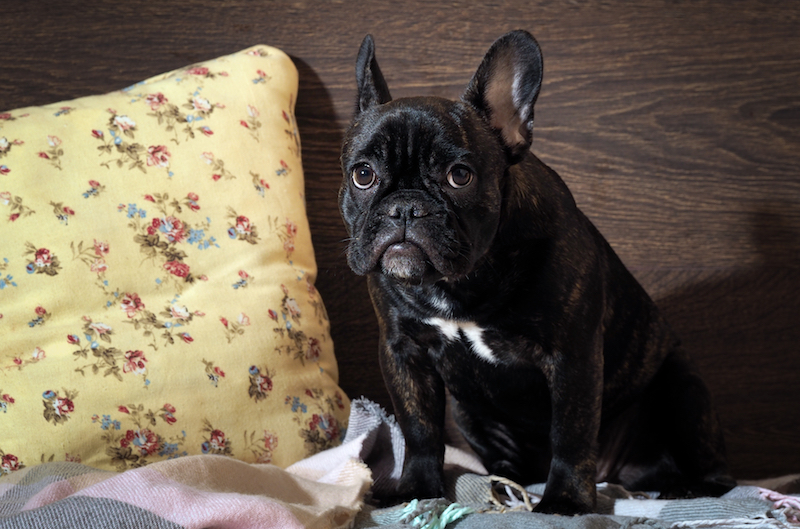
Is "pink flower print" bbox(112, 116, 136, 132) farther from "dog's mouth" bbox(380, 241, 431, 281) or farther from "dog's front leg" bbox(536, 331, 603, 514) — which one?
"dog's front leg" bbox(536, 331, 603, 514)

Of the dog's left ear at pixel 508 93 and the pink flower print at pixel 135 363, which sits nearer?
the dog's left ear at pixel 508 93

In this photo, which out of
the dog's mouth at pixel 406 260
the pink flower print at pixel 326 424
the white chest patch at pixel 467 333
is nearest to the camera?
the dog's mouth at pixel 406 260

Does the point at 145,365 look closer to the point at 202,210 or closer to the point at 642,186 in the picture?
the point at 202,210

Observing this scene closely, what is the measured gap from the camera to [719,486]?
Result: 1000mm

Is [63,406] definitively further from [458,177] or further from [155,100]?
[458,177]

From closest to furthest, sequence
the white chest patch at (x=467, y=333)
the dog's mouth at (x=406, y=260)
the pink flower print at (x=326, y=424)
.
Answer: the dog's mouth at (x=406, y=260) → the white chest patch at (x=467, y=333) → the pink flower print at (x=326, y=424)

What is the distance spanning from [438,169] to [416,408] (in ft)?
1.14

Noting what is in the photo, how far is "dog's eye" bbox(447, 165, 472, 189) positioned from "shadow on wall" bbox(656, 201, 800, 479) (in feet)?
2.43

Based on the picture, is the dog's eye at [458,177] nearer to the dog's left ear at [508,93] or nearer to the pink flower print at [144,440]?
the dog's left ear at [508,93]

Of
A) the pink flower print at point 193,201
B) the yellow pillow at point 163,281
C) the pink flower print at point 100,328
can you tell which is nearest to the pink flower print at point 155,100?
the yellow pillow at point 163,281

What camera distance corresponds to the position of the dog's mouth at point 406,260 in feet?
2.60

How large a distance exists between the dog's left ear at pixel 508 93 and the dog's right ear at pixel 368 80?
0.13m

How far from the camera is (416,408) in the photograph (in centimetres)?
97

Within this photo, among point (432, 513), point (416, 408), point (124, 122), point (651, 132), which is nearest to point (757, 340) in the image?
point (651, 132)
